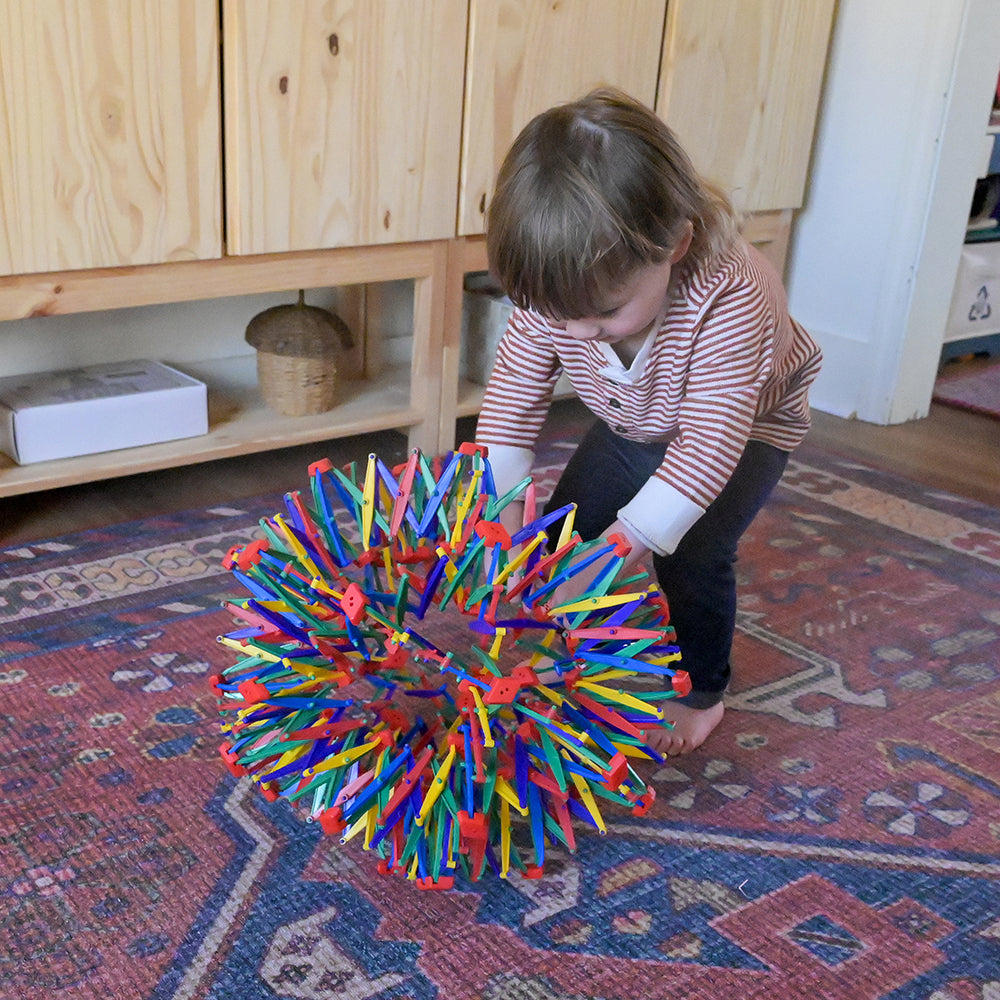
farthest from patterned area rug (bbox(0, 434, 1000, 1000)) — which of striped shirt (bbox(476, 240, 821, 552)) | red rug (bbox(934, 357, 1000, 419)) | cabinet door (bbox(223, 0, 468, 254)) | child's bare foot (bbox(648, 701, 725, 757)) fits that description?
red rug (bbox(934, 357, 1000, 419))

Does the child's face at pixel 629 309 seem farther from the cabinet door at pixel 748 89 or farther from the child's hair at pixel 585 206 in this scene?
the cabinet door at pixel 748 89

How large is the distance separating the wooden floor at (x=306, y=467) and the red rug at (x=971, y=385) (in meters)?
0.03

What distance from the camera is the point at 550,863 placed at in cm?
95

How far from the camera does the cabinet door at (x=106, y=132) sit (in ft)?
4.24

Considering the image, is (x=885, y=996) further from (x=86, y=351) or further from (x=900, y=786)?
(x=86, y=351)

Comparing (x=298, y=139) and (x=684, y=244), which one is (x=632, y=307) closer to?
(x=684, y=244)

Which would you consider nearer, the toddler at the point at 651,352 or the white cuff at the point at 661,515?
the toddler at the point at 651,352

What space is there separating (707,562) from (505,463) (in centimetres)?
22

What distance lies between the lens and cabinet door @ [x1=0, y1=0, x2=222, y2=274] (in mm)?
1291

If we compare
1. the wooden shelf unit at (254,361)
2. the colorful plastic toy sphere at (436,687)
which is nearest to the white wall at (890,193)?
the wooden shelf unit at (254,361)

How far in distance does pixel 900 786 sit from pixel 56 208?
42.1 inches

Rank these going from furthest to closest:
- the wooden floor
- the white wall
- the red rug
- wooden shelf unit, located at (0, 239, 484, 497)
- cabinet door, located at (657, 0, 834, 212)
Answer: the red rug, the white wall, cabinet door, located at (657, 0, 834, 212), the wooden floor, wooden shelf unit, located at (0, 239, 484, 497)

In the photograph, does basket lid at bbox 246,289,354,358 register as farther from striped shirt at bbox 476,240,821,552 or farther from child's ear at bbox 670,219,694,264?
child's ear at bbox 670,219,694,264

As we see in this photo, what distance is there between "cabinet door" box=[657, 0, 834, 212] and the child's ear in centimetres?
96
